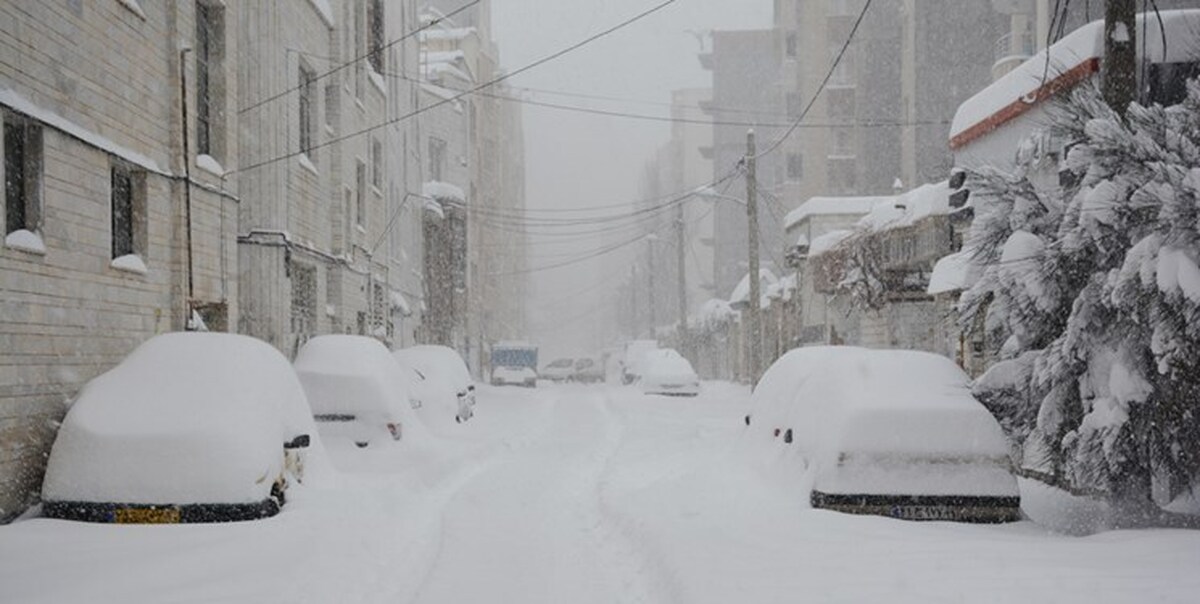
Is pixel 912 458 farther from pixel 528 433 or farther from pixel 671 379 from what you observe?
pixel 671 379

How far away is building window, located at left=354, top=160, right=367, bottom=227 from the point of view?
79.1 ft

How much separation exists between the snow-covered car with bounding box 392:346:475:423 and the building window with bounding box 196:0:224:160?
4497 mm

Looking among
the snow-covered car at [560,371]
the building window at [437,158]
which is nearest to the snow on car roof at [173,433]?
the building window at [437,158]

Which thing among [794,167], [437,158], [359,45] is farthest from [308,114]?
[794,167]

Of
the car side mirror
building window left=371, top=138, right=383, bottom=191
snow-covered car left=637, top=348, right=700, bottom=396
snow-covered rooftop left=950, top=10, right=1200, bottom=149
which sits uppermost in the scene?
building window left=371, top=138, right=383, bottom=191

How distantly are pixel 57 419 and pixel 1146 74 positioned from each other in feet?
36.2

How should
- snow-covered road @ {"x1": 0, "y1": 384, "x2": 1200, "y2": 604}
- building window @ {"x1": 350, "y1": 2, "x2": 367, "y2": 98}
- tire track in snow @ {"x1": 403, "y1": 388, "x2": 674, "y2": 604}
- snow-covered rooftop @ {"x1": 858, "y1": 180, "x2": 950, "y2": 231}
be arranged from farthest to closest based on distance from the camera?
1. building window @ {"x1": 350, "y1": 2, "x2": 367, "y2": 98}
2. snow-covered rooftop @ {"x1": 858, "y1": 180, "x2": 950, "y2": 231}
3. tire track in snow @ {"x1": 403, "y1": 388, "x2": 674, "y2": 604}
4. snow-covered road @ {"x1": 0, "y1": 384, "x2": 1200, "y2": 604}

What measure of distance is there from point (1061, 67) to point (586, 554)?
757cm

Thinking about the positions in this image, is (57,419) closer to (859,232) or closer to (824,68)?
(859,232)

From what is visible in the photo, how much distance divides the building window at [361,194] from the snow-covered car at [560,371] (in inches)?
1174

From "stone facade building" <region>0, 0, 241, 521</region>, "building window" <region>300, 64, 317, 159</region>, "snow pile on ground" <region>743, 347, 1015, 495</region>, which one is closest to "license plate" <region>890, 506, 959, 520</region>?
"snow pile on ground" <region>743, 347, 1015, 495</region>

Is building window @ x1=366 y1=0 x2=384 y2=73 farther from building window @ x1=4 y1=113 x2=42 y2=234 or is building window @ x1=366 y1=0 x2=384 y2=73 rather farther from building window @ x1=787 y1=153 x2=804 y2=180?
building window @ x1=787 y1=153 x2=804 y2=180

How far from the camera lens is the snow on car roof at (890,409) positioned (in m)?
7.66

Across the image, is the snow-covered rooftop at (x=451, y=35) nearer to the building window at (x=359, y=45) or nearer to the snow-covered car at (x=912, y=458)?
the building window at (x=359, y=45)
